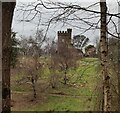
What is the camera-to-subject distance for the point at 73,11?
2.26 meters

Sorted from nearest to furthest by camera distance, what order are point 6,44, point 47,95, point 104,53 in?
point 104,53 < point 6,44 < point 47,95

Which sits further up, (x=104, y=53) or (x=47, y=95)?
(x=104, y=53)

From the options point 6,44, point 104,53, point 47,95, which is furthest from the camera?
point 47,95

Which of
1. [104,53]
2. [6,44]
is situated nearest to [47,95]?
[6,44]

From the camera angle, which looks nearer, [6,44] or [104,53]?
[104,53]

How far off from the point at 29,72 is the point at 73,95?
182cm

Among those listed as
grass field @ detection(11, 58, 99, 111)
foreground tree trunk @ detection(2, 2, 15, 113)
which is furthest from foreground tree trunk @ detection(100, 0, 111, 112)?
grass field @ detection(11, 58, 99, 111)

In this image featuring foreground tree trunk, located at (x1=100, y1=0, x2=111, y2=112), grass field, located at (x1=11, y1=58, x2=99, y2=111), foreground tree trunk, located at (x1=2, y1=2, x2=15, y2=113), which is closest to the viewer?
foreground tree trunk, located at (x1=100, y1=0, x2=111, y2=112)

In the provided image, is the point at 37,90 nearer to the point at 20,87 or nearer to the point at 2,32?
the point at 20,87

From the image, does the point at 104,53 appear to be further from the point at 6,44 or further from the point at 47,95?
the point at 47,95

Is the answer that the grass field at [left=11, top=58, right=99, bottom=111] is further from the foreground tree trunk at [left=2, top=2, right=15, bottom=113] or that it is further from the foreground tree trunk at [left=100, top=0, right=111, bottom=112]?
the foreground tree trunk at [left=100, top=0, right=111, bottom=112]

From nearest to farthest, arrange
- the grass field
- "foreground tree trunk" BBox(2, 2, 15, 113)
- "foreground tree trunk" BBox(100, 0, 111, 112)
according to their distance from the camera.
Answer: "foreground tree trunk" BBox(100, 0, 111, 112), "foreground tree trunk" BBox(2, 2, 15, 113), the grass field

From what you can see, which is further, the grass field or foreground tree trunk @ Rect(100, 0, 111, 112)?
the grass field

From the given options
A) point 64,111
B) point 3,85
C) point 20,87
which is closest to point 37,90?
point 20,87
